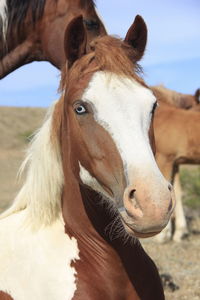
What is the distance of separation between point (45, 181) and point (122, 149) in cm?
67

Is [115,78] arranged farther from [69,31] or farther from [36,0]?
[36,0]

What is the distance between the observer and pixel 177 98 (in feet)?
35.3

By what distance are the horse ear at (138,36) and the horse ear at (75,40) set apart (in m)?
0.24

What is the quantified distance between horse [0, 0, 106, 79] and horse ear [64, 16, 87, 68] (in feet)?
2.64

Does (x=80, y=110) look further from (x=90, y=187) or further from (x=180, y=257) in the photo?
(x=180, y=257)

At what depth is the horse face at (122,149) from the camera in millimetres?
2158

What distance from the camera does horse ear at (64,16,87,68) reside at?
2656mm

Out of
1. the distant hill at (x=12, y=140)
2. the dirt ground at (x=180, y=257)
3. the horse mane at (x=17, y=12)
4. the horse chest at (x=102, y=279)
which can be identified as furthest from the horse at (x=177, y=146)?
the horse chest at (x=102, y=279)

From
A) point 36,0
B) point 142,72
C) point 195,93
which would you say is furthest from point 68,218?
point 195,93

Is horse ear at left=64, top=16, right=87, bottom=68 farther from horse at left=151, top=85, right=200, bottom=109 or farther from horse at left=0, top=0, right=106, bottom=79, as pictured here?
horse at left=151, top=85, right=200, bottom=109

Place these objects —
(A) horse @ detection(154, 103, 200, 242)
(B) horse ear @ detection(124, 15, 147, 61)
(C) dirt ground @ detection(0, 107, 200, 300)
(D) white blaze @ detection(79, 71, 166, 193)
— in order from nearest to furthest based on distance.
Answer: (D) white blaze @ detection(79, 71, 166, 193) → (B) horse ear @ detection(124, 15, 147, 61) → (C) dirt ground @ detection(0, 107, 200, 300) → (A) horse @ detection(154, 103, 200, 242)

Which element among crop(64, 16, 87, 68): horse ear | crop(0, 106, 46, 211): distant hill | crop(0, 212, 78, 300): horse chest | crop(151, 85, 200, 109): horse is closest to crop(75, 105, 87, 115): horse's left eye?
crop(64, 16, 87, 68): horse ear

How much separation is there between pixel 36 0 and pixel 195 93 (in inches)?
306

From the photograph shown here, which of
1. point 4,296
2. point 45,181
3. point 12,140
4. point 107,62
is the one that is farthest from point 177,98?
point 12,140
